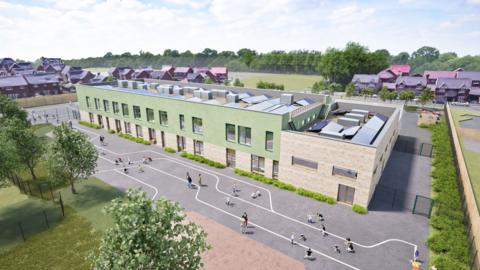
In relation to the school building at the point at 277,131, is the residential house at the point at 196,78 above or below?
above

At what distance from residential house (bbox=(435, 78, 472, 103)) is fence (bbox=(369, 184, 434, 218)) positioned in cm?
7326

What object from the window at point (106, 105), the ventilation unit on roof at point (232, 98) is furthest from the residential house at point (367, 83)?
the window at point (106, 105)

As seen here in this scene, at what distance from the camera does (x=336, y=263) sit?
19.7 m

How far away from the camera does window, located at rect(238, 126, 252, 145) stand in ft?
110

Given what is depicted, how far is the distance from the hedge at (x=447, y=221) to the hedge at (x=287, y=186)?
895 centimetres

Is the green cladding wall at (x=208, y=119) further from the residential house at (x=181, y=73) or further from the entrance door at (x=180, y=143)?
the residential house at (x=181, y=73)

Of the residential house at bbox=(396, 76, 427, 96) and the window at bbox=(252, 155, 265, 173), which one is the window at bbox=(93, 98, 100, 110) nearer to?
the window at bbox=(252, 155, 265, 173)

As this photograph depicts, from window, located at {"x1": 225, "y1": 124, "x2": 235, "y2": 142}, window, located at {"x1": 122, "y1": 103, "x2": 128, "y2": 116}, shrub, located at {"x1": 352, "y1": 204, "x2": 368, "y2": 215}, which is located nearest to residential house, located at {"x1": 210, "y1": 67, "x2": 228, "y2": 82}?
window, located at {"x1": 122, "y1": 103, "x2": 128, "y2": 116}

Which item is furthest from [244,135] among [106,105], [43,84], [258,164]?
[43,84]

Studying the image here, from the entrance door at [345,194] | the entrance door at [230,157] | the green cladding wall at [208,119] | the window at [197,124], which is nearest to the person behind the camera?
the entrance door at [345,194]

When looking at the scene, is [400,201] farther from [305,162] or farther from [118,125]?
[118,125]

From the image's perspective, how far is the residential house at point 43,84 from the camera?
8623 cm

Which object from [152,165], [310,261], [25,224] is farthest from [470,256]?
[25,224]

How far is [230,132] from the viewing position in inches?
1385
